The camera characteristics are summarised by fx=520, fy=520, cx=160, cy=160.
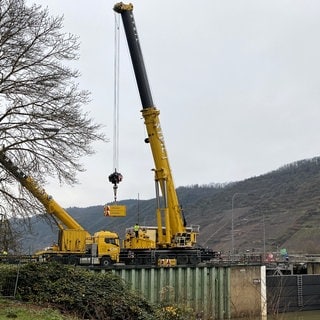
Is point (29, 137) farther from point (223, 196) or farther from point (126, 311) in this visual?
point (223, 196)

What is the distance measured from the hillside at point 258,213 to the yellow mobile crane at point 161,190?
60.5 meters

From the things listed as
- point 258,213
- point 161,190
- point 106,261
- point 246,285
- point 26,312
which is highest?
point 258,213

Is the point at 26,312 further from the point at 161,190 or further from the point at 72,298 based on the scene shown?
the point at 161,190

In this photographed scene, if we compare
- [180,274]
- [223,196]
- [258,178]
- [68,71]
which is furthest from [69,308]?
[258,178]

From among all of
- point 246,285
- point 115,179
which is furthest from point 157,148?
point 246,285

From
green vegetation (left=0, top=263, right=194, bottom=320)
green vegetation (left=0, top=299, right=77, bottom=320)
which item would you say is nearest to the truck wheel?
green vegetation (left=0, top=263, right=194, bottom=320)

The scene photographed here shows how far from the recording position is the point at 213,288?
28438 mm

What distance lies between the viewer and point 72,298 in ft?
50.8

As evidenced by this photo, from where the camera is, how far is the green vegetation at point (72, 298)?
1391cm

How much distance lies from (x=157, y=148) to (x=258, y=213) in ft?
366

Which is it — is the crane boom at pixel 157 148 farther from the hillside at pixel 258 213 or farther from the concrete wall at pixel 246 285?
the hillside at pixel 258 213

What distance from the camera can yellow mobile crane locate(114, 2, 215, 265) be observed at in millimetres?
30438

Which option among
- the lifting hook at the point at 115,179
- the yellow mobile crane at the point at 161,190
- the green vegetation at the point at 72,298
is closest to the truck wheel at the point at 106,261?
the yellow mobile crane at the point at 161,190

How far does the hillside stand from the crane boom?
60.8m
